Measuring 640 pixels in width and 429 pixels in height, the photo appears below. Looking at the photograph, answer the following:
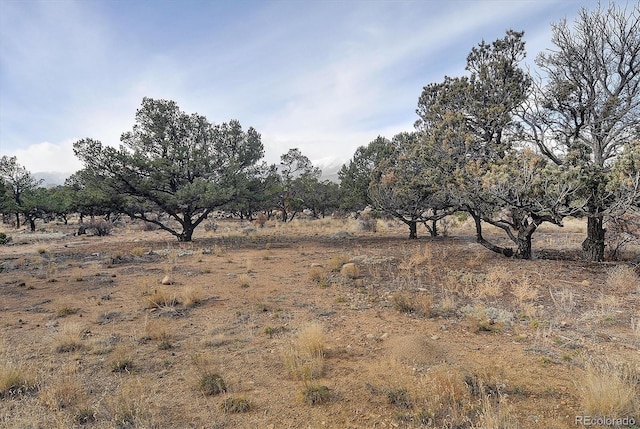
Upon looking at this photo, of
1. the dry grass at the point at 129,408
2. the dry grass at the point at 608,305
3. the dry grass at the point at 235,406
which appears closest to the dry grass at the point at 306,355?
the dry grass at the point at 235,406

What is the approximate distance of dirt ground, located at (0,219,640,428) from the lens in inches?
153

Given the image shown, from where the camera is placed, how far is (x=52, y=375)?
15.8 ft

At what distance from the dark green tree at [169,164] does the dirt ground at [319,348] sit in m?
7.90

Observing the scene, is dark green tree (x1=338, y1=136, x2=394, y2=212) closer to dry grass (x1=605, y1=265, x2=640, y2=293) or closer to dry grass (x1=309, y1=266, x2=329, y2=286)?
dry grass (x1=309, y1=266, x2=329, y2=286)

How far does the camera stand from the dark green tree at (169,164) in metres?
17.9

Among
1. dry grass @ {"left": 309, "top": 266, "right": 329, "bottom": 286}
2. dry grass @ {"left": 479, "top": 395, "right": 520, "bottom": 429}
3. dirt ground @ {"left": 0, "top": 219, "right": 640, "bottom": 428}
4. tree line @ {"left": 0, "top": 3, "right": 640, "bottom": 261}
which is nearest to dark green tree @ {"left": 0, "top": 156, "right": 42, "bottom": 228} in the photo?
tree line @ {"left": 0, "top": 3, "right": 640, "bottom": 261}

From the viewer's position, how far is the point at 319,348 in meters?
5.27

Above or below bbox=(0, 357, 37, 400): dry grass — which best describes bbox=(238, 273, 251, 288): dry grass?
above

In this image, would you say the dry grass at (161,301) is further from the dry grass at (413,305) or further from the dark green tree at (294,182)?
the dark green tree at (294,182)

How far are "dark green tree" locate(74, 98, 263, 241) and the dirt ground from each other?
7.90 meters

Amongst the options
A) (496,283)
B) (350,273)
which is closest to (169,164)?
(350,273)

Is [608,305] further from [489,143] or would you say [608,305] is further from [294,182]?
[294,182]

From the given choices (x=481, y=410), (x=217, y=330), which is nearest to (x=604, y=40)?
(x=481, y=410)

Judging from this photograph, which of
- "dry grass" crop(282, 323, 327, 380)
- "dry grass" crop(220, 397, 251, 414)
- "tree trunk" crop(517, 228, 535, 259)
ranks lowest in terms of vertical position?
"dry grass" crop(220, 397, 251, 414)
